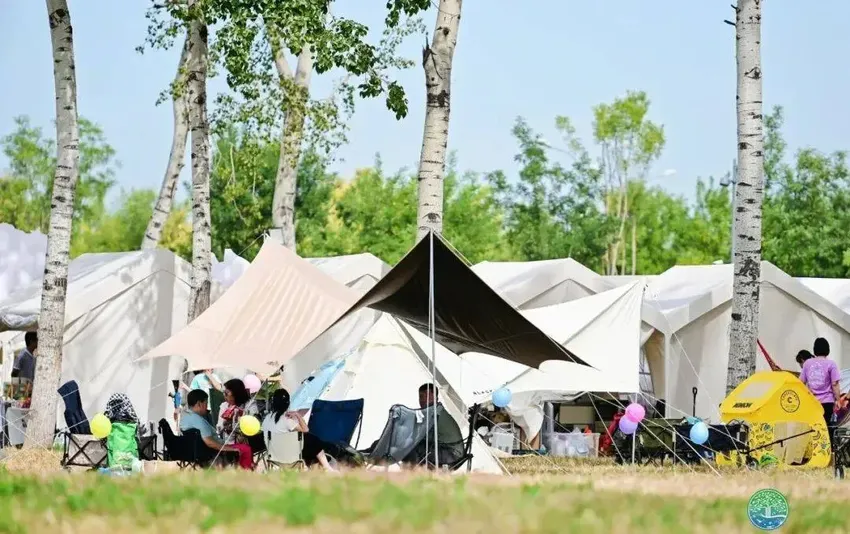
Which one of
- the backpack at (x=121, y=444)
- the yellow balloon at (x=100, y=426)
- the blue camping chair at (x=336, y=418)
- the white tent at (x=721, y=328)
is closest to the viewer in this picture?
the yellow balloon at (x=100, y=426)

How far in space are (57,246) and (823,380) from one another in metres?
8.20

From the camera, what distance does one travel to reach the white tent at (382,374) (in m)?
14.7

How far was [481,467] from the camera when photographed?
12820 mm

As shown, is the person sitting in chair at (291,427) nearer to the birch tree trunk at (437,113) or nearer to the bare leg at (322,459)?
the bare leg at (322,459)

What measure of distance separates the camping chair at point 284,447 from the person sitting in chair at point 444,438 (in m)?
0.91

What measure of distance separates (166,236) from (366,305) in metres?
45.3

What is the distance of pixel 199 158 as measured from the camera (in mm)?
18328

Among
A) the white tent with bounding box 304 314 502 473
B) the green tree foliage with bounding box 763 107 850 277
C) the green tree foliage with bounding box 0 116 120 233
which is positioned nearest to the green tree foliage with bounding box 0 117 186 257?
the green tree foliage with bounding box 0 116 120 233

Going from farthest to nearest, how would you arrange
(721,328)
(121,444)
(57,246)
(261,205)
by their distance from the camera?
1. (261,205)
2. (721,328)
3. (57,246)
4. (121,444)

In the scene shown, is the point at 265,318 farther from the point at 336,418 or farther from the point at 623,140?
the point at 623,140

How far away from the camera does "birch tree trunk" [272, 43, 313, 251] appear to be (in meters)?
21.1

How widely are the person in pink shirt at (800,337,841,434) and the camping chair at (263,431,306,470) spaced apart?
17.5 ft

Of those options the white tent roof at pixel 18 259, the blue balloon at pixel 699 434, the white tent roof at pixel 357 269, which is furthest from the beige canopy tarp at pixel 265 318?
the white tent roof at pixel 18 259

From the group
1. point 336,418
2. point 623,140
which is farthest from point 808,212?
point 336,418
